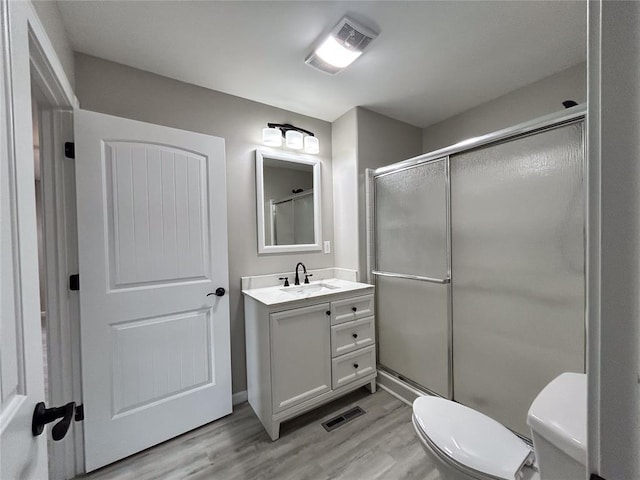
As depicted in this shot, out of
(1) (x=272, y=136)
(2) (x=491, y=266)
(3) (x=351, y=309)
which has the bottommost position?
(3) (x=351, y=309)

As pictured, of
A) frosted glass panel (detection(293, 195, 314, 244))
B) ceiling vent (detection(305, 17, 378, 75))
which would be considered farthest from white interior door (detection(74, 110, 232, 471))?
ceiling vent (detection(305, 17, 378, 75))

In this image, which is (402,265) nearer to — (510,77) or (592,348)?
(510,77)

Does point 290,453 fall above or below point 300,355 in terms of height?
below

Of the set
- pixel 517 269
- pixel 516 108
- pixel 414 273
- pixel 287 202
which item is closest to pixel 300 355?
pixel 414 273

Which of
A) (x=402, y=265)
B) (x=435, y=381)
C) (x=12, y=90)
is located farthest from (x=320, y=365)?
(x=12, y=90)

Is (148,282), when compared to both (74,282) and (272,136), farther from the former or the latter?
(272,136)

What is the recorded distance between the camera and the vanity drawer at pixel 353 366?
1.93 metres

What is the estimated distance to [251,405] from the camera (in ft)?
6.51

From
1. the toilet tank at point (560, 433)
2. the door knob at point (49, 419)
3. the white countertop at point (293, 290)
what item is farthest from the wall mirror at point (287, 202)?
the toilet tank at point (560, 433)

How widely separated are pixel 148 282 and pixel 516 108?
298cm

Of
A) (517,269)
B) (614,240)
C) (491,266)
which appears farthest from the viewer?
(491,266)

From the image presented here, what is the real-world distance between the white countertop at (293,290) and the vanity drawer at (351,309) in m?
0.08

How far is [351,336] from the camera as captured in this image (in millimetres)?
2031

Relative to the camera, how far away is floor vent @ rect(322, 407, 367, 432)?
1780 mm
